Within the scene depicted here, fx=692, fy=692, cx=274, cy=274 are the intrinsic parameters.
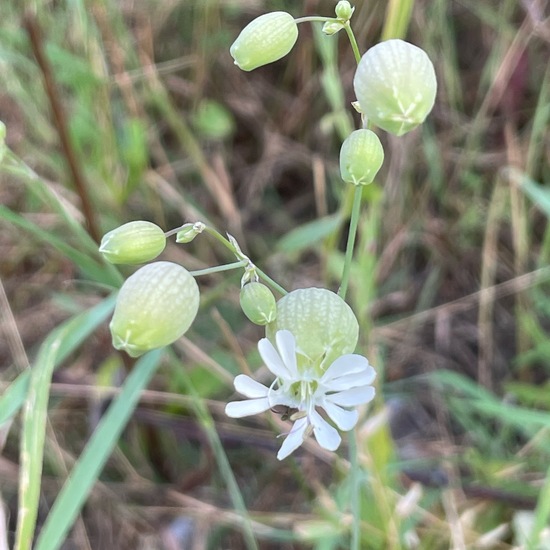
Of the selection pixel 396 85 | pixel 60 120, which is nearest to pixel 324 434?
pixel 396 85

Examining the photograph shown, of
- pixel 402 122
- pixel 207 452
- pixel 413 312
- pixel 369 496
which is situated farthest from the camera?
Answer: pixel 413 312

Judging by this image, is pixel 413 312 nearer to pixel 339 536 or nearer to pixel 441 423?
pixel 441 423

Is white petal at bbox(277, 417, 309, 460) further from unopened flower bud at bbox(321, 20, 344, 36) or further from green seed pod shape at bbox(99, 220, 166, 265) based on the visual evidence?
unopened flower bud at bbox(321, 20, 344, 36)

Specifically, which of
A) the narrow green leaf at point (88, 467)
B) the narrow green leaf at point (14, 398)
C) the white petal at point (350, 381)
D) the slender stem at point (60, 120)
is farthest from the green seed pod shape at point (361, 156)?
the slender stem at point (60, 120)

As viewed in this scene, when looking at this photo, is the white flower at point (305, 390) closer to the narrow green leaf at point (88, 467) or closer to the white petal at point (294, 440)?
the white petal at point (294, 440)

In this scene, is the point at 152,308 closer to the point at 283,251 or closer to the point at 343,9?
the point at 343,9

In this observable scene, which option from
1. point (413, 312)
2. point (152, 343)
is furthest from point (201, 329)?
point (152, 343)
